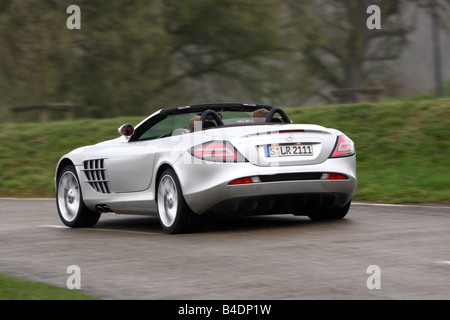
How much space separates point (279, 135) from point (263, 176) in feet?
1.55

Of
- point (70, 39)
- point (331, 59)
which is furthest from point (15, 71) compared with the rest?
point (331, 59)

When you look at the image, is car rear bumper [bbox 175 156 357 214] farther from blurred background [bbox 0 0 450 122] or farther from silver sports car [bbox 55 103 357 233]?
blurred background [bbox 0 0 450 122]

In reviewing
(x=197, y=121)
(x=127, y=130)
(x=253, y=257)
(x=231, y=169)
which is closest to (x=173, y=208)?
(x=231, y=169)

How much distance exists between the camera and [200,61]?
36875 millimetres

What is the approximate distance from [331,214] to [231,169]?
5.64ft

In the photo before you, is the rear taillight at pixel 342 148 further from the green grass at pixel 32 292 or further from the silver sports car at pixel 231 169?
the green grass at pixel 32 292

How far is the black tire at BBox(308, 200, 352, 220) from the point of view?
10.4 meters

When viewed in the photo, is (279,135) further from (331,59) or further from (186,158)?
(331,59)

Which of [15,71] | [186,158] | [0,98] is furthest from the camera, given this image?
[0,98]

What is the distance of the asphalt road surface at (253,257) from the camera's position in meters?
6.34

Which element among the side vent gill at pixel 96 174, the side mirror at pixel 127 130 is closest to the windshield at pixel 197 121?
the side mirror at pixel 127 130

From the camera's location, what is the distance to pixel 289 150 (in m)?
9.39

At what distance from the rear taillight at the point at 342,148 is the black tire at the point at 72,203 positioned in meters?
3.19

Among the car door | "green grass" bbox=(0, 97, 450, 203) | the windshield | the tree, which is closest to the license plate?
the windshield
